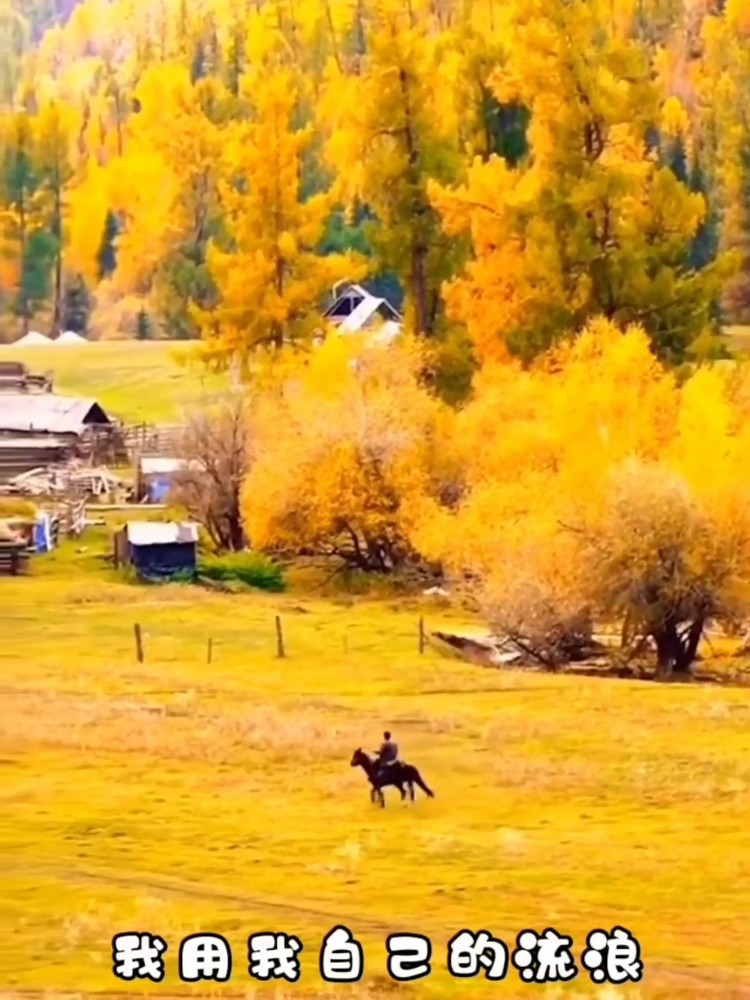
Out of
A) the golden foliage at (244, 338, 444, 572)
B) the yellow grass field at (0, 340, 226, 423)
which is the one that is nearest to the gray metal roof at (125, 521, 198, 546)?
the golden foliage at (244, 338, 444, 572)

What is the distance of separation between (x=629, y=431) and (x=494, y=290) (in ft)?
33.4

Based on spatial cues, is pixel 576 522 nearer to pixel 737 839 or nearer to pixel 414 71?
pixel 737 839

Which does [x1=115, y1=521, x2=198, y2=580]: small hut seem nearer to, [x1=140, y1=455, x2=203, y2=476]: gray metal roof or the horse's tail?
[x1=140, y1=455, x2=203, y2=476]: gray metal roof

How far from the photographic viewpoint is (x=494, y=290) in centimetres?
4366

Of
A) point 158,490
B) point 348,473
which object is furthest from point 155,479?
point 348,473

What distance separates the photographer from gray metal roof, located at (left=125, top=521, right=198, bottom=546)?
1415 inches

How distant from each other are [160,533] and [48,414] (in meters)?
13.5

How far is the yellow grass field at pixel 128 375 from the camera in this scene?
5691 cm

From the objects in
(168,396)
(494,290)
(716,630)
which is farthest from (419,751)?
(168,396)

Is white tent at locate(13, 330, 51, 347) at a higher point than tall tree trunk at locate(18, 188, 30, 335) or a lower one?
lower

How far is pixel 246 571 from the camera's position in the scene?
36.7 metres

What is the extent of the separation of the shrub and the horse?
1619 cm

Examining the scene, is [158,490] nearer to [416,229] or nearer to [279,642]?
[416,229]

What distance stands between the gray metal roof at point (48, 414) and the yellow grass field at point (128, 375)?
4.46 meters
